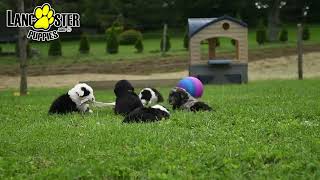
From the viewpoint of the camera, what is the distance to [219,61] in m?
20.1

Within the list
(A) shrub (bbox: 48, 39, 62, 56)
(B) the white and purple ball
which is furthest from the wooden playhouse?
(A) shrub (bbox: 48, 39, 62, 56)

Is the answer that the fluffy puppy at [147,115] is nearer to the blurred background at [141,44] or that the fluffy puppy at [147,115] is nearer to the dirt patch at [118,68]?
the blurred background at [141,44]

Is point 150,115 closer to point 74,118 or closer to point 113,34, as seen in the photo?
point 74,118

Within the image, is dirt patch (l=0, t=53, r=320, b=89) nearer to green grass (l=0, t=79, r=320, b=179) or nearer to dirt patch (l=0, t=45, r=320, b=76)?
dirt patch (l=0, t=45, r=320, b=76)

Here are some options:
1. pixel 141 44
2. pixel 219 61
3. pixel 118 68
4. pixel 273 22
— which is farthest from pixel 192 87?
pixel 273 22

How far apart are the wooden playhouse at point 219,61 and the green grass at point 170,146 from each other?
402 inches

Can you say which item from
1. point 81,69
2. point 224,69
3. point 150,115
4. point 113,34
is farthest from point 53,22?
point 113,34

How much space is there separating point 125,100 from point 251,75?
1532cm

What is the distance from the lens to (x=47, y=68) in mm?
27344

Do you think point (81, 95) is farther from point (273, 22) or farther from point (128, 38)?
point (273, 22)

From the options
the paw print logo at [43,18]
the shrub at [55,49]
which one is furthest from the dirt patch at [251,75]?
the shrub at [55,49]

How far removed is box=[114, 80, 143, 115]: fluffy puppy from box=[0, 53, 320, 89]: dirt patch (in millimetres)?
10874

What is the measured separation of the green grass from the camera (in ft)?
18.3

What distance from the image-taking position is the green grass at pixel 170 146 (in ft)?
18.3
